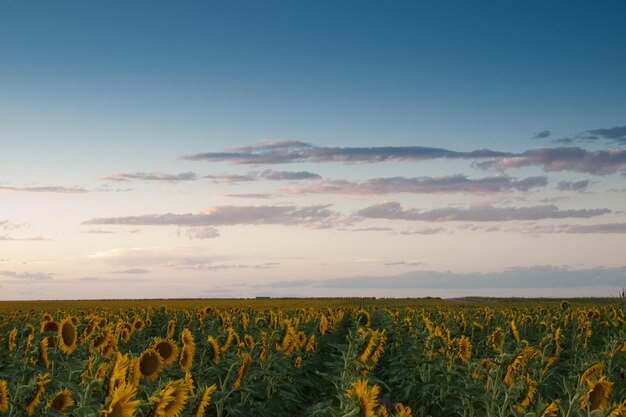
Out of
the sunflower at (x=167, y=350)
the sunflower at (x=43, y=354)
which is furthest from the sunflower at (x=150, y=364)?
the sunflower at (x=43, y=354)

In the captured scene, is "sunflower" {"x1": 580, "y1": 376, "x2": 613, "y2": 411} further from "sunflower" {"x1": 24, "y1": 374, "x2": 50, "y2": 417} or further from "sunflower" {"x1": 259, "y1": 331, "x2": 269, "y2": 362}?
"sunflower" {"x1": 259, "y1": 331, "x2": 269, "y2": 362}

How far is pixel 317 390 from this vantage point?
55.0 ft

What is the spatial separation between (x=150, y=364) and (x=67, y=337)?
334cm

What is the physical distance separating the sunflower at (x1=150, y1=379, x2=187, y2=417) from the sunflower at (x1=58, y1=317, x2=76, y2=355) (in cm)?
663

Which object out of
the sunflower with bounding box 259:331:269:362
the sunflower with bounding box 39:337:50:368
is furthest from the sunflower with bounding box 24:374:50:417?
the sunflower with bounding box 259:331:269:362

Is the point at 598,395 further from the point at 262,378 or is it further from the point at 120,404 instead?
the point at 262,378

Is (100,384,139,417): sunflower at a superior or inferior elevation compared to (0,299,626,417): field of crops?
superior

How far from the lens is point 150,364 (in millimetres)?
9039

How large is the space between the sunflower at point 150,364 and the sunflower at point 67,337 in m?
2.97

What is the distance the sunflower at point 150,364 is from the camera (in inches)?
354

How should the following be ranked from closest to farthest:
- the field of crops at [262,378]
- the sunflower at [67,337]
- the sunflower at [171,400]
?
1. the sunflower at [171,400]
2. the field of crops at [262,378]
3. the sunflower at [67,337]

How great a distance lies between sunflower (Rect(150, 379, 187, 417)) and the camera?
4465 mm

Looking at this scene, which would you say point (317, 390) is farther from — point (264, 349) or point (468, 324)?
point (468, 324)

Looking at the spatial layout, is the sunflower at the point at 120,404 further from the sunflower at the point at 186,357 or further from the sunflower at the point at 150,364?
the sunflower at the point at 186,357
